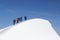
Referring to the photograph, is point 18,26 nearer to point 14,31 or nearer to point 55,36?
point 14,31

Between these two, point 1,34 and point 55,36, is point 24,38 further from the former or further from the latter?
point 55,36

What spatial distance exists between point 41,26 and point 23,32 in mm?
4417

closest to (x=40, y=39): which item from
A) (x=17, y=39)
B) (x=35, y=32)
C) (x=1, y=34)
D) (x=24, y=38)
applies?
(x=35, y=32)

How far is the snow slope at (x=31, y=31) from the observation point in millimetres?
24547

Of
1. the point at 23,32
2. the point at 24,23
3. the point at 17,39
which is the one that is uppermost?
the point at 24,23

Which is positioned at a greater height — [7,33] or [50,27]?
[50,27]

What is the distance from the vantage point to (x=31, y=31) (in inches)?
1089

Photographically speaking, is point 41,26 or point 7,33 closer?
point 7,33

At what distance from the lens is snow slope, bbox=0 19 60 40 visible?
24547 mm

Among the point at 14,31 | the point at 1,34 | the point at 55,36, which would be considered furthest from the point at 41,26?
the point at 1,34

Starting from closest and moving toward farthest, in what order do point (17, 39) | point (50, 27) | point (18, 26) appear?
point (17, 39), point (18, 26), point (50, 27)

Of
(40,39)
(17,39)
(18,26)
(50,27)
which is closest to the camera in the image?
(17,39)

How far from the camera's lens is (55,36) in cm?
3045

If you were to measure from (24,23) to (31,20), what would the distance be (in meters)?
1.86
